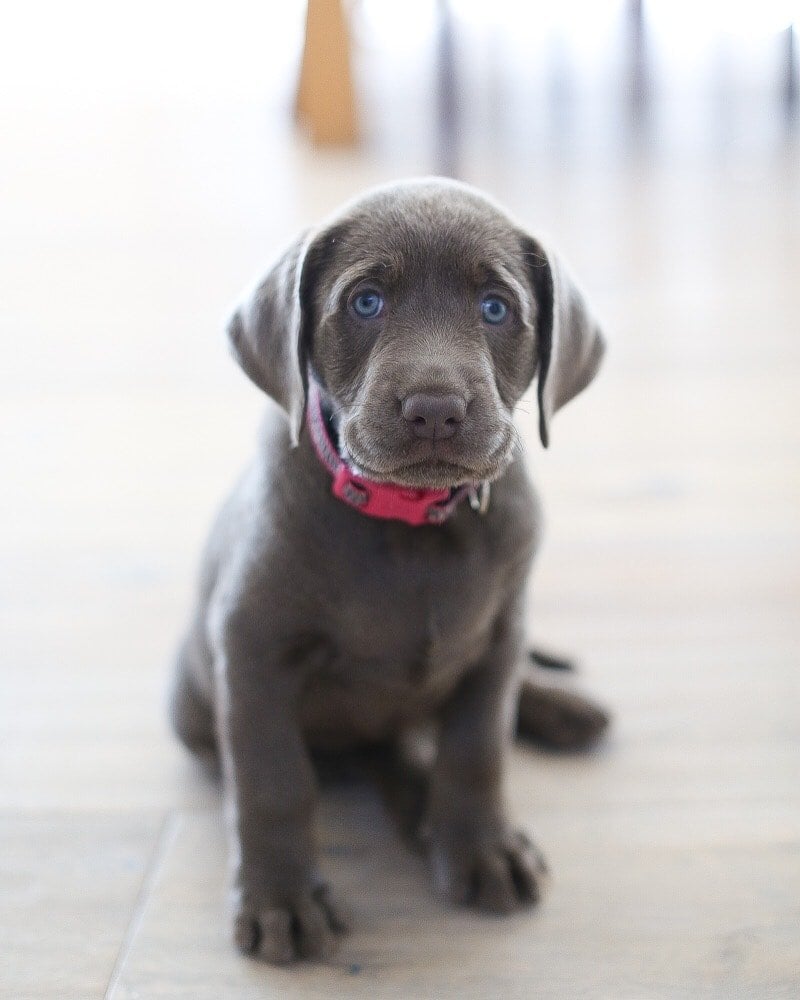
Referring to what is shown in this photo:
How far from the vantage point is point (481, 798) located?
1.90 meters

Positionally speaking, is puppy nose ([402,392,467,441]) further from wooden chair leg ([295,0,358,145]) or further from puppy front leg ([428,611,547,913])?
wooden chair leg ([295,0,358,145])

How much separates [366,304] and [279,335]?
129 mm

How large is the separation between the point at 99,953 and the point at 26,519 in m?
1.48

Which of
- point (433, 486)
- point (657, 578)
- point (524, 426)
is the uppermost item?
point (433, 486)

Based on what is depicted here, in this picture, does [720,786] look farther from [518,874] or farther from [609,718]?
[518,874]

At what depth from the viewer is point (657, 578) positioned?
2701 millimetres

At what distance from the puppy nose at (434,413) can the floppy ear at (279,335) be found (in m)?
0.19

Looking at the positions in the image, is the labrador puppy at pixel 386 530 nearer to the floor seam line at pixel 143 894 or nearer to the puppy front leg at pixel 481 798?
the puppy front leg at pixel 481 798

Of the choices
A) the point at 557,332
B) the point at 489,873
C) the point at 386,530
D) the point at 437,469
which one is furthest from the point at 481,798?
the point at 557,332

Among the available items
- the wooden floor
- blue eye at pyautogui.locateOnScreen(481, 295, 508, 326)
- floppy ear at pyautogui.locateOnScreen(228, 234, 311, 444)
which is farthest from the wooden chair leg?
blue eye at pyautogui.locateOnScreen(481, 295, 508, 326)

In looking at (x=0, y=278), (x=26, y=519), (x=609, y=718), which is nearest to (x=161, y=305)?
(x=0, y=278)

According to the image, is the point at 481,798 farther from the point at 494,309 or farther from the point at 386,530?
the point at 494,309

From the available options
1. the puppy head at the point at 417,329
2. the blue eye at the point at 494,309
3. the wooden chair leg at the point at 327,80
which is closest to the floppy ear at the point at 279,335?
the puppy head at the point at 417,329

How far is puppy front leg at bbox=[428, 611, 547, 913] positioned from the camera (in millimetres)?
1844
